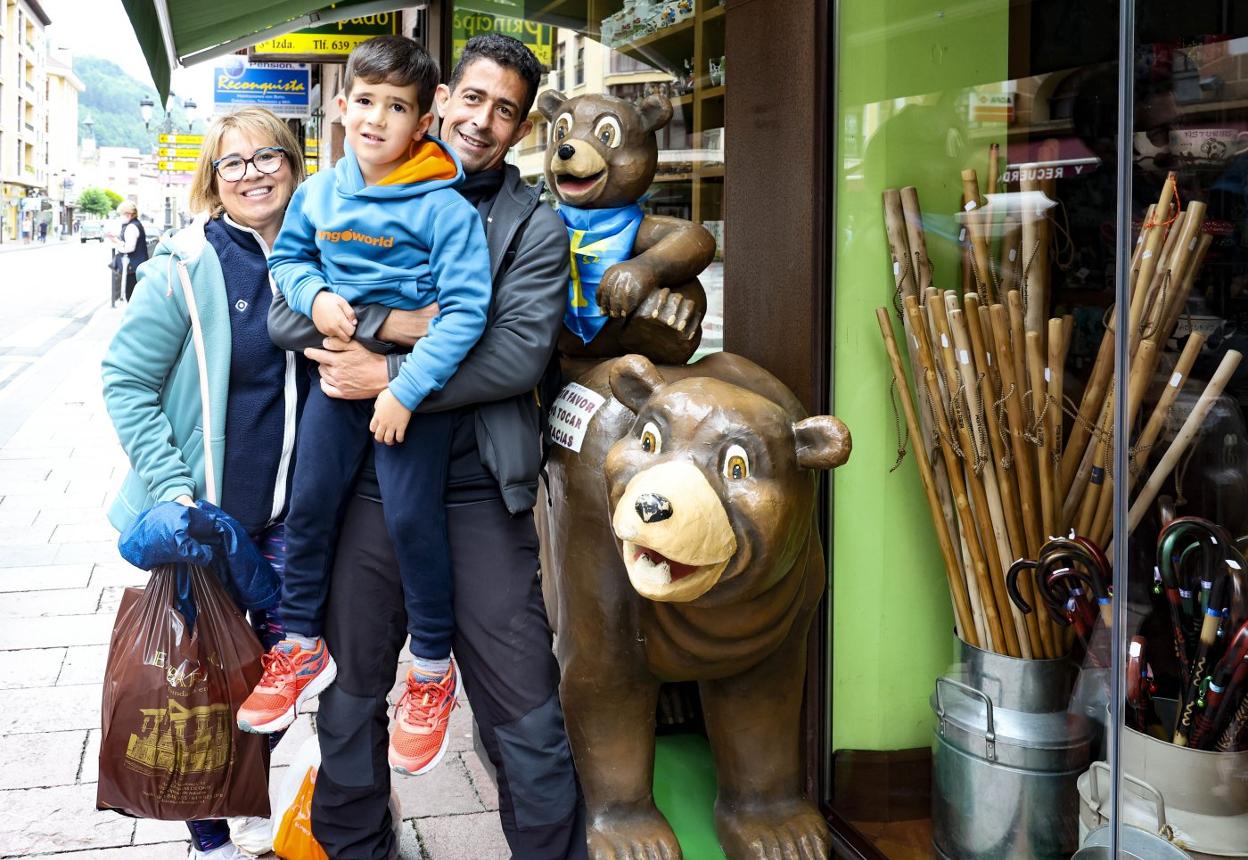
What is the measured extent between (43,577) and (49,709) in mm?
1831

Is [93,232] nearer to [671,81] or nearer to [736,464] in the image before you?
[671,81]

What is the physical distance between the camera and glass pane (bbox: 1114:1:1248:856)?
7.16 feet

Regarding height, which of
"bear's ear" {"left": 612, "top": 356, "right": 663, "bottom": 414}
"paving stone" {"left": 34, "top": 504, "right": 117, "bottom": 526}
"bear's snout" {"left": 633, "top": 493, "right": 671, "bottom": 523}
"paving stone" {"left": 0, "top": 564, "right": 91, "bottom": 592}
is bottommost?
"paving stone" {"left": 0, "top": 564, "right": 91, "bottom": 592}

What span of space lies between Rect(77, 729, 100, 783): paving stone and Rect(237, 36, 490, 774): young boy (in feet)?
4.62

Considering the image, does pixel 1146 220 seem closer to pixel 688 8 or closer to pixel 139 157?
pixel 688 8

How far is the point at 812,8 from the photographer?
9.69ft

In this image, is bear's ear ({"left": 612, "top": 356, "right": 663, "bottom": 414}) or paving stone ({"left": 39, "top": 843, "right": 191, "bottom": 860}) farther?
paving stone ({"left": 39, "top": 843, "right": 191, "bottom": 860})

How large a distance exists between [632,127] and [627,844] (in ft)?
5.71

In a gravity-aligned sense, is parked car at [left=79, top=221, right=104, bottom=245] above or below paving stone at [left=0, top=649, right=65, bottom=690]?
above

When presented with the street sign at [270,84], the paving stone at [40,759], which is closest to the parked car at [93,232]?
the street sign at [270,84]

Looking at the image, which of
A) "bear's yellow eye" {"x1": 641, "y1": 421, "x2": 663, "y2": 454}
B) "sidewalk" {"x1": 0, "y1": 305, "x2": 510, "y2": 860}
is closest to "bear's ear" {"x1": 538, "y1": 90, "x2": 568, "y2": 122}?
"bear's yellow eye" {"x1": 641, "y1": 421, "x2": 663, "y2": 454}

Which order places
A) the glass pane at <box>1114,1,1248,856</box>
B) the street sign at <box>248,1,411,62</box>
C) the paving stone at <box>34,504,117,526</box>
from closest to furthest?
the glass pane at <box>1114,1,1248,856</box>, the paving stone at <box>34,504,117,526</box>, the street sign at <box>248,1,411,62</box>

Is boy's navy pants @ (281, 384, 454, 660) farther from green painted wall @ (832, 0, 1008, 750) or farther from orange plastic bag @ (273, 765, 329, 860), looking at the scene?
green painted wall @ (832, 0, 1008, 750)

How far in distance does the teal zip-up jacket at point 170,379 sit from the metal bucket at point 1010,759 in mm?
1795
